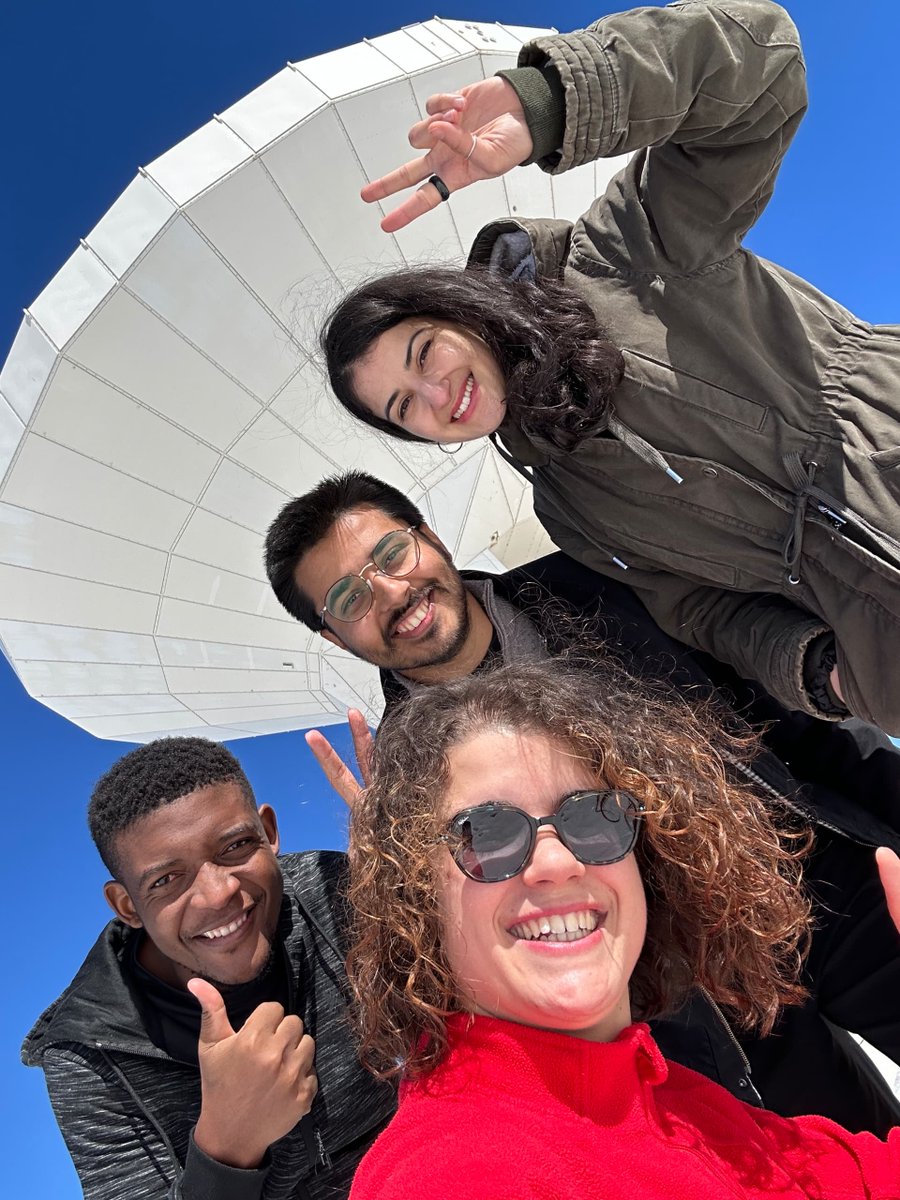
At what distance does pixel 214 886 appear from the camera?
14.0ft

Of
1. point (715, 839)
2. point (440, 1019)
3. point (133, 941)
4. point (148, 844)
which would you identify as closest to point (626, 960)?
point (440, 1019)

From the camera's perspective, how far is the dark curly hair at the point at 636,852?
2688mm

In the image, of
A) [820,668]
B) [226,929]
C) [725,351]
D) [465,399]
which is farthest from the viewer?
[226,929]

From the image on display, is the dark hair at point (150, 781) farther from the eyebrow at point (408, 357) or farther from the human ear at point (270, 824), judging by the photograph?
the eyebrow at point (408, 357)

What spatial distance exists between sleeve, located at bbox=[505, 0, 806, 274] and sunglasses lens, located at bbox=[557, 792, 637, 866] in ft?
7.09

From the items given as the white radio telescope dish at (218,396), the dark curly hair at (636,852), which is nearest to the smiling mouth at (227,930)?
the dark curly hair at (636,852)

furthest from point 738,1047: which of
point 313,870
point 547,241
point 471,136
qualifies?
point 471,136

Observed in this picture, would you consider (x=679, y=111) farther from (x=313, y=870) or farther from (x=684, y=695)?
(x=313, y=870)

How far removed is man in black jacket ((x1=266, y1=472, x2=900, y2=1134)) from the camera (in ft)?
11.8

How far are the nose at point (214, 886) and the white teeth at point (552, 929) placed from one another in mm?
2312

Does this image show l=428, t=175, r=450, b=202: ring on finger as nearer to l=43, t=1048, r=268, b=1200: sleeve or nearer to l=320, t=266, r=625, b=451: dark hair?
l=320, t=266, r=625, b=451: dark hair

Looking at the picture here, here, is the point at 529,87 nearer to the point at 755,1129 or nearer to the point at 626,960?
the point at 626,960

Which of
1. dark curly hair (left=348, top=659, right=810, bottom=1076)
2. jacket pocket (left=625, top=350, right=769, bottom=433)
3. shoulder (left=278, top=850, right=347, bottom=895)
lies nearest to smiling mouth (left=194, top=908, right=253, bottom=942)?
shoulder (left=278, top=850, right=347, bottom=895)

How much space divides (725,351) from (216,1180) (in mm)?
3772
